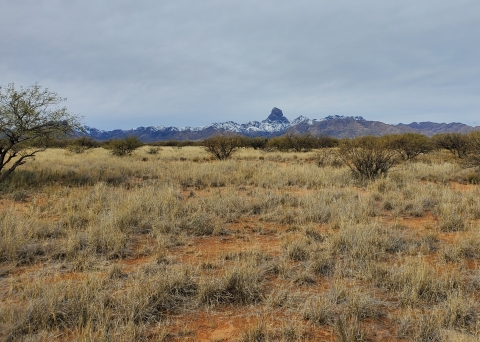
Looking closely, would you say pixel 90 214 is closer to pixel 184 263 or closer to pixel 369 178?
pixel 184 263

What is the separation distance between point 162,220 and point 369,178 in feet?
31.4

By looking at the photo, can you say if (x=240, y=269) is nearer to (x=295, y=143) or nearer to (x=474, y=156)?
(x=474, y=156)

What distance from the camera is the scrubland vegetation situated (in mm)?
2873

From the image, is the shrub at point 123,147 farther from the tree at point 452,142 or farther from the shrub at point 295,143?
the tree at point 452,142

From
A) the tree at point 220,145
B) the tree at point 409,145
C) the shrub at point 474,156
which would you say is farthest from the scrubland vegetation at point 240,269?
the tree at point 220,145

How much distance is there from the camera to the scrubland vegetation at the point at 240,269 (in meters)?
2.87

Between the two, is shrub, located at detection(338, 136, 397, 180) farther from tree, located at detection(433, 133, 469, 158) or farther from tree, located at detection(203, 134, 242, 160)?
tree, located at detection(433, 133, 469, 158)

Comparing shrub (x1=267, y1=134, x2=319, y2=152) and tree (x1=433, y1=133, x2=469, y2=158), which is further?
shrub (x1=267, y1=134, x2=319, y2=152)

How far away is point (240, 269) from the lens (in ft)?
12.6

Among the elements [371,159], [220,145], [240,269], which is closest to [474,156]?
[371,159]

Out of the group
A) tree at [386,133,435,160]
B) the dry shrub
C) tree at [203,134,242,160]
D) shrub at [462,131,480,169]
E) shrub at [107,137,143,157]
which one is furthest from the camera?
shrub at [107,137,143,157]

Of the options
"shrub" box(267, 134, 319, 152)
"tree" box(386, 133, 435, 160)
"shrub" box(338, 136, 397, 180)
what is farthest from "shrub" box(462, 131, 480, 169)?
"shrub" box(267, 134, 319, 152)

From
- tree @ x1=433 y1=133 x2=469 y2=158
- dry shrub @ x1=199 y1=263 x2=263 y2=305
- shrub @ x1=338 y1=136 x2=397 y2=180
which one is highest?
tree @ x1=433 y1=133 x2=469 y2=158

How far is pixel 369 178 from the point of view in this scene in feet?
40.4
